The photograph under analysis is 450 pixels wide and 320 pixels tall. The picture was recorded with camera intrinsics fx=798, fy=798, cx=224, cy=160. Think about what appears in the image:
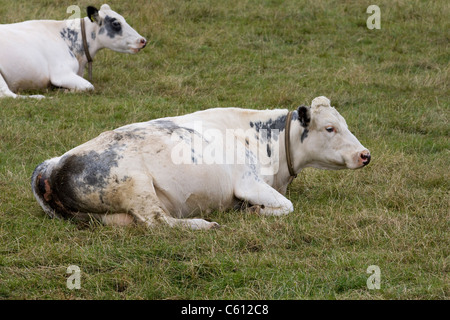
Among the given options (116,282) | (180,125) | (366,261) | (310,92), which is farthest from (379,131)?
(116,282)

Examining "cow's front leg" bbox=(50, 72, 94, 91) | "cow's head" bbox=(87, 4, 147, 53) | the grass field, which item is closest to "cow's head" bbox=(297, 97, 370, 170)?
the grass field

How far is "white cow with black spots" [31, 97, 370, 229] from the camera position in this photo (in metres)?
6.55

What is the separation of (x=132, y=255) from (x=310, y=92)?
6.86 metres

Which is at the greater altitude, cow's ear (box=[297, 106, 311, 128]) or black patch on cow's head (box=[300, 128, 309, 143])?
cow's ear (box=[297, 106, 311, 128])

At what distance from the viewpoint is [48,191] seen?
6.70 m

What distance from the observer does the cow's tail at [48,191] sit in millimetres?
6684

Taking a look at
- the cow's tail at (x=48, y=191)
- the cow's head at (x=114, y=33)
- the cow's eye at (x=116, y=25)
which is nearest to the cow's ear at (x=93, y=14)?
the cow's head at (x=114, y=33)

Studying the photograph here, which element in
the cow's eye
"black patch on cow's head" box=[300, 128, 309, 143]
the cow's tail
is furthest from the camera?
the cow's eye

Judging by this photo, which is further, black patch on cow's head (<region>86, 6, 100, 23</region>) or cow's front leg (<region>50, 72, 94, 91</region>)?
black patch on cow's head (<region>86, 6, 100, 23</region>)

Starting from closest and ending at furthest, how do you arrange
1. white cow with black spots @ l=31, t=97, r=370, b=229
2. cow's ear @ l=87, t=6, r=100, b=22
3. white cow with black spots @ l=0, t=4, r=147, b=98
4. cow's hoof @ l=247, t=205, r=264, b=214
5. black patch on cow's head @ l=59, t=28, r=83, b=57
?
white cow with black spots @ l=31, t=97, r=370, b=229, cow's hoof @ l=247, t=205, r=264, b=214, white cow with black spots @ l=0, t=4, r=147, b=98, cow's ear @ l=87, t=6, r=100, b=22, black patch on cow's head @ l=59, t=28, r=83, b=57

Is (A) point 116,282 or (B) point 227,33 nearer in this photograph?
(A) point 116,282

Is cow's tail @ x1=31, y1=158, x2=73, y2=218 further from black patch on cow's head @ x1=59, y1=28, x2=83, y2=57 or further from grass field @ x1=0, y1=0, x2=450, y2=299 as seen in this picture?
black patch on cow's head @ x1=59, y1=28, x2=83, y2=57

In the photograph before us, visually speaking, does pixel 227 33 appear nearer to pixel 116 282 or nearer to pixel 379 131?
pixel 379 131

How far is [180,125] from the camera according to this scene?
→ 7.45 meters
